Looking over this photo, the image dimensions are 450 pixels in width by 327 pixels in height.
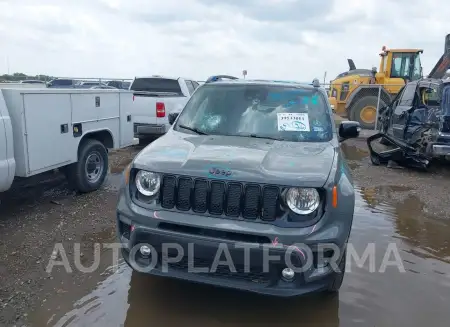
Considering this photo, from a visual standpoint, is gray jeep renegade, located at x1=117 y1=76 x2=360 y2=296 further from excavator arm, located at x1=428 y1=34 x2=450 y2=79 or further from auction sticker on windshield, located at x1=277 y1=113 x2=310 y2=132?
excavator arm, located at x1=428 y1=34 x2=450 y2=79

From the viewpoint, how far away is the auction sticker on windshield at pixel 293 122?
4.04 meters

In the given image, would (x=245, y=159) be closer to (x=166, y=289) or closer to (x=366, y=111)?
(x=166, y=289)

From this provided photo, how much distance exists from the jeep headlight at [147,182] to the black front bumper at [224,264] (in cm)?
29

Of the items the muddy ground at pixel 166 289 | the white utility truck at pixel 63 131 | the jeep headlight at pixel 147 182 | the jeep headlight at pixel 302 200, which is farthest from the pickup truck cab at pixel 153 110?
the jeep headlight at pixel 302 200

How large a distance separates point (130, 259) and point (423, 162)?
728cm

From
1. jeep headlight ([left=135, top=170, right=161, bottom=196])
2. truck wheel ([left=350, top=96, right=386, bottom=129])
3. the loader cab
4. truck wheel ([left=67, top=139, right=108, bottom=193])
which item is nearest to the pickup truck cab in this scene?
truck wheel ([left=67, top=139, right=108, bottom=193])

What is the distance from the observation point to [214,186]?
116 inches

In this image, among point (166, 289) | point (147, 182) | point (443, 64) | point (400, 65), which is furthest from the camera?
point (400, 65)

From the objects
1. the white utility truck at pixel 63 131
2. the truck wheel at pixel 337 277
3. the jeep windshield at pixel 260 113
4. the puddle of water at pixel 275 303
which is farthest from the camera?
the white utility truck at pixel 63 131

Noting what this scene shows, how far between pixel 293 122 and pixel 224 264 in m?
1.82

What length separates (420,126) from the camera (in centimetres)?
858

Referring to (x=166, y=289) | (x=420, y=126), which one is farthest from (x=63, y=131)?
(x=420, y=126)

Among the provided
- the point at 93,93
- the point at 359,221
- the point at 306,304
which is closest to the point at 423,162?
the point at 359,221

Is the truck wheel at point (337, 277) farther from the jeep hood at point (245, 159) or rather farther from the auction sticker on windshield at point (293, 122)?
the auction sticker on windshield at point (293, 122)
